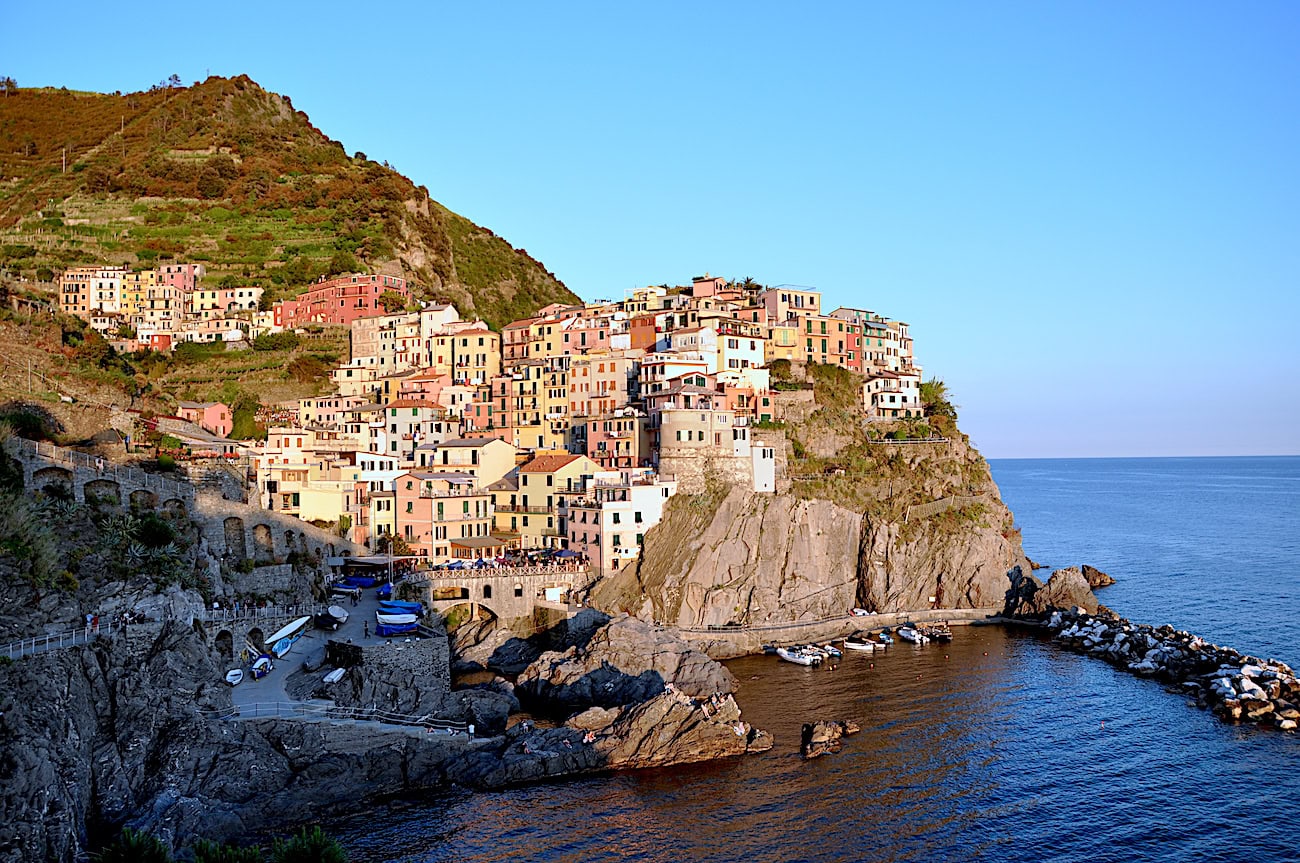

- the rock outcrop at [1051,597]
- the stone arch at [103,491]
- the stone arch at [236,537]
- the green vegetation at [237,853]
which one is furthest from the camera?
the rock outcrop at [1051,597]

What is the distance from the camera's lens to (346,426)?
264 ft

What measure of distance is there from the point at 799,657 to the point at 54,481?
39.7 m

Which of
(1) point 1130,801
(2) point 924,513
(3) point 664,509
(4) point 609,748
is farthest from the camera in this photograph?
(2) point 924,513

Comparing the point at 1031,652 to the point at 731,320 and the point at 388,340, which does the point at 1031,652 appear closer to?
the point at 731,320

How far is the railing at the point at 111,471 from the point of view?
48062 millimetres

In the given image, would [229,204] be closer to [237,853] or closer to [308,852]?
[237,853]

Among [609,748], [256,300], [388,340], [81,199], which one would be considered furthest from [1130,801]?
[81,199]

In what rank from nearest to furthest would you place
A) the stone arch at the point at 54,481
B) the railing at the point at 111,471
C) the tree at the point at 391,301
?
the stone arch at the point at 54,481 → the railing at the point at 111,471 → the tree at the point at 391,301

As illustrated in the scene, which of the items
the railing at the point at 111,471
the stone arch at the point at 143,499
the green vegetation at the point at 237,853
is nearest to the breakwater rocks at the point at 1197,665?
the green vegetation at the point at 237,853

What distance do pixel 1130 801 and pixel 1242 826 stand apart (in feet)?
12.8

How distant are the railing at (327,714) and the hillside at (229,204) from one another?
7599 centimetres

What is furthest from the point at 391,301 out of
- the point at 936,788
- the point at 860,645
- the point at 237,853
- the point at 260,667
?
the point at 237,853

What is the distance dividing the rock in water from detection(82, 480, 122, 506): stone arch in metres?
74.9

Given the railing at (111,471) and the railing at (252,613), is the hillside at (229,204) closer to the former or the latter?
the railing at (111,471)
